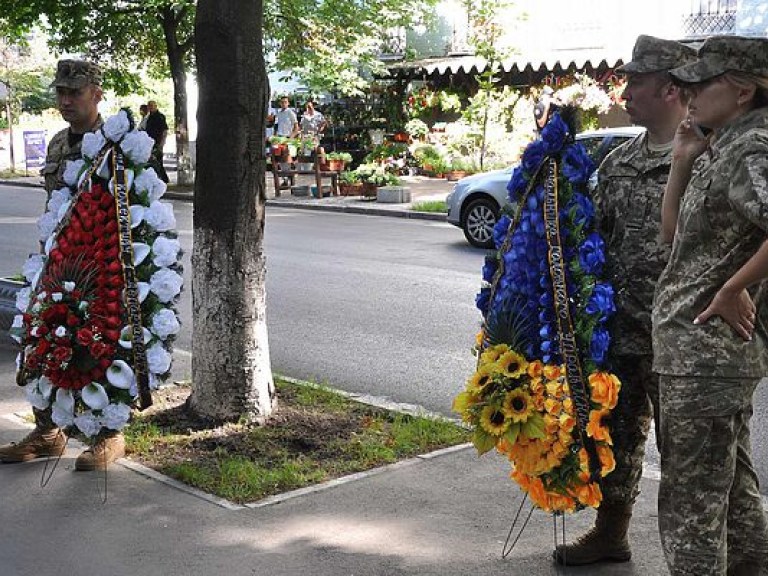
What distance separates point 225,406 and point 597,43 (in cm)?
2642

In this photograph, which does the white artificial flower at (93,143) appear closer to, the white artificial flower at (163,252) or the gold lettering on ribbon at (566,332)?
the white artificial flower at (163,252)

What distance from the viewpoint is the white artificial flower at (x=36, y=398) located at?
538 centimetres

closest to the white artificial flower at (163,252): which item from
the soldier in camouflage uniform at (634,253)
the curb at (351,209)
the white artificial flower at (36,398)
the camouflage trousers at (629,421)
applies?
Result: the white artificial flower at (36,398)

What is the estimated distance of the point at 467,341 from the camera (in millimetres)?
9070

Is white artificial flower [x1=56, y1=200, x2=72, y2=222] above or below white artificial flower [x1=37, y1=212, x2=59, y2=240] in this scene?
above

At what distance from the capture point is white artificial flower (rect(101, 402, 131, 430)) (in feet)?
17.1

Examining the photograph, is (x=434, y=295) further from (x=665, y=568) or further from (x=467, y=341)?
(x=665, y=568)

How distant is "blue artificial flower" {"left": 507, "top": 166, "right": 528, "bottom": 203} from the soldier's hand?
120 cm

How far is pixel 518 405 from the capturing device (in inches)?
162

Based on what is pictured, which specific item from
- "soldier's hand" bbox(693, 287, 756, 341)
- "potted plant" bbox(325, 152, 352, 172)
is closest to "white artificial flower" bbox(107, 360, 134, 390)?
"soldier's hand" bbox(693, 287, 756, 341)

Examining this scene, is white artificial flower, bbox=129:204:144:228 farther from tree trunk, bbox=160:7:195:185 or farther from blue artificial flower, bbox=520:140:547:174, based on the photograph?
tree trunk, bbox=160:7:195:185

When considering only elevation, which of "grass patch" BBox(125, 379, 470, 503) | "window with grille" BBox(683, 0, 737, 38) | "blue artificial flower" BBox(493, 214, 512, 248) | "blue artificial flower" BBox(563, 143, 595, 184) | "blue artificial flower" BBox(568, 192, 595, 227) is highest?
"window with grille" BBox(683, 0, 737, 38)

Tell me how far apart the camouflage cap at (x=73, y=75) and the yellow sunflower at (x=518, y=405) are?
9.57ft

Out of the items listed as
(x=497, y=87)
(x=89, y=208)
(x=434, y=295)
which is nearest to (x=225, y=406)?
(x=89, y=208)
